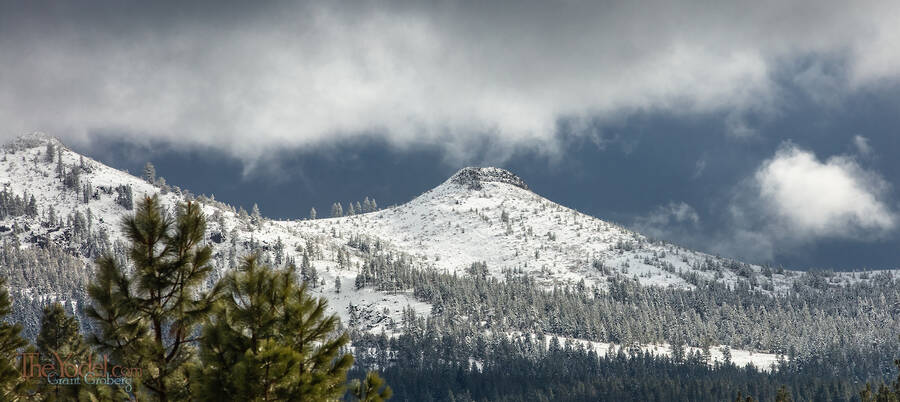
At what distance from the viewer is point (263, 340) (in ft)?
51.2

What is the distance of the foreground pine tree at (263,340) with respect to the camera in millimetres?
15288

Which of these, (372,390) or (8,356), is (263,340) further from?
(8,356)

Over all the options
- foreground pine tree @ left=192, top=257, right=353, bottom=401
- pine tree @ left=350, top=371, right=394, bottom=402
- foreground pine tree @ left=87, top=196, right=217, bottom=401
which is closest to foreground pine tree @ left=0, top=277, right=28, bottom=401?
foreground pine tree @ left=87, top=196, right=217, bottom=401

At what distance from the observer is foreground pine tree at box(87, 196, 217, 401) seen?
16.0 metres

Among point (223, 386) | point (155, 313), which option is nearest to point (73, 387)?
point (155, 313)

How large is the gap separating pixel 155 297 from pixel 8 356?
16.3 meters

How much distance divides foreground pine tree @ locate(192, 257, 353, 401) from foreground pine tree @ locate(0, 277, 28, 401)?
13.4 meters

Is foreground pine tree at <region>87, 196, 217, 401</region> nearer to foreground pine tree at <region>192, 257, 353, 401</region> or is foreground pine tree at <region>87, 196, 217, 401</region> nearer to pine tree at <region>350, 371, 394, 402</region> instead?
foreground pine tree at <region>192, 257, 353, 401</region>

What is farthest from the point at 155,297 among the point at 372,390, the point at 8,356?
the point at 8,356

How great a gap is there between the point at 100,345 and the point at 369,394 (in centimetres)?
768

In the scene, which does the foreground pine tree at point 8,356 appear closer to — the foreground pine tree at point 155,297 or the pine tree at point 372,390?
the foreground pine tree at point 155,297

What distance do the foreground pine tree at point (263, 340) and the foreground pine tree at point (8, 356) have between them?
13.4 meters

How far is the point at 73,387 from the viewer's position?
21.4m

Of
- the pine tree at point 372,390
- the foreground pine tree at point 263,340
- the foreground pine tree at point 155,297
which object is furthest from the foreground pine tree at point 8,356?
the pine tree at point 372,390
